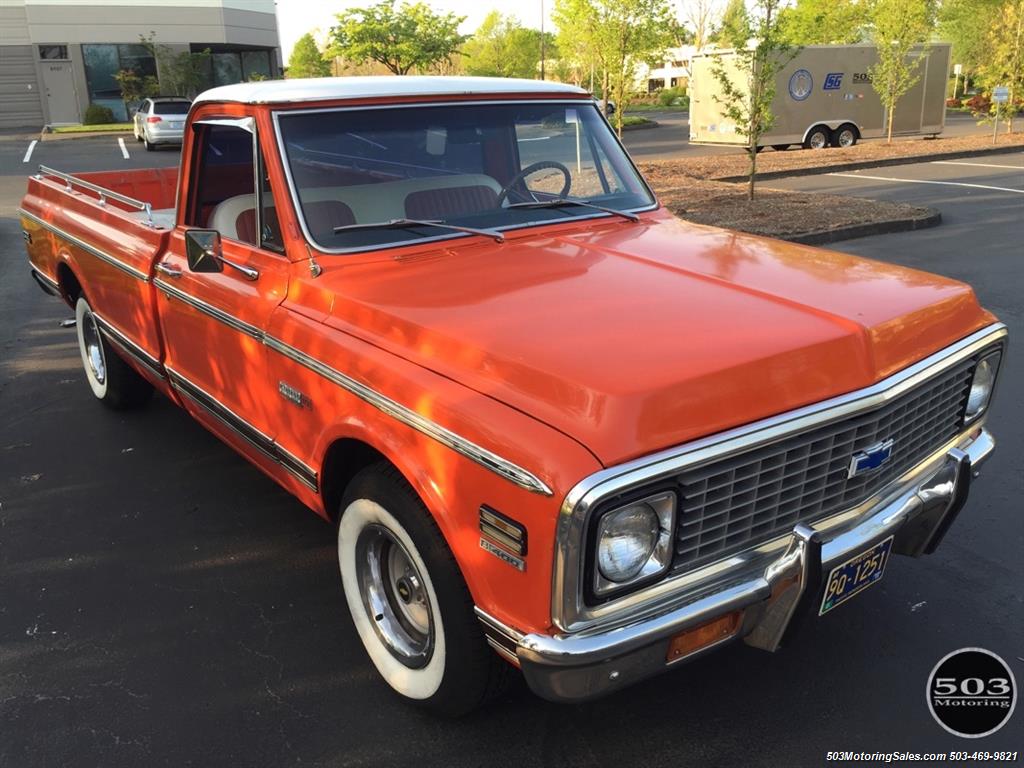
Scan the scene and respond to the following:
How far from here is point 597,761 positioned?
253cm

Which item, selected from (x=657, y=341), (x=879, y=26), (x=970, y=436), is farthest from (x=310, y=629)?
(x=879, y=26)

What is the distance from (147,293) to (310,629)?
76.3 inches

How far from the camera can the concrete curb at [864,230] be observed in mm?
9797

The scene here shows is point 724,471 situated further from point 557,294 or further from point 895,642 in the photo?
point 895,642

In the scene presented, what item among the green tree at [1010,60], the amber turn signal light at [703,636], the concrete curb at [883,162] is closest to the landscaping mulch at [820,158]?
the concrete curb at [883,162]

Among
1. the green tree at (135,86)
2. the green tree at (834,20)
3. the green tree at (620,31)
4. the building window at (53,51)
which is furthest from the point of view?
the building window at (53,51)

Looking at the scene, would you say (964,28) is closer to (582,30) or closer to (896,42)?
(896,42)

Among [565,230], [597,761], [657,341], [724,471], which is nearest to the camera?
[724,471]

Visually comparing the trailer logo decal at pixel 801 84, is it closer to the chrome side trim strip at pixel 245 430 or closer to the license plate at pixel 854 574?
the chrome side trim strip at pixel 245 430

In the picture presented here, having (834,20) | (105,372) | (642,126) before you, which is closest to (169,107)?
(642,126)

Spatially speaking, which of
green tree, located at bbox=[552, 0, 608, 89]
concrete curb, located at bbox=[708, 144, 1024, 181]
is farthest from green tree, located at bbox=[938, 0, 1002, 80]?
green tree, located at bbox=[552, 0, 608, 89]

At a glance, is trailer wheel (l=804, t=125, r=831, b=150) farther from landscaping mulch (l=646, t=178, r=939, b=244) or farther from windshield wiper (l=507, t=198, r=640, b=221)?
windshield wiper (l=507, t=198, r=640, b=221)

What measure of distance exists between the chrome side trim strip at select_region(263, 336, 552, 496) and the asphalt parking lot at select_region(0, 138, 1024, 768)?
3.43 ft

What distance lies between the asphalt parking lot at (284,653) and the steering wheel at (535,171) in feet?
5.67
